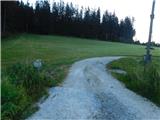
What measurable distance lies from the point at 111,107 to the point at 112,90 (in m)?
3.50

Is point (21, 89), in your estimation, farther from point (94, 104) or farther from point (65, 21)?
point (65, 21)

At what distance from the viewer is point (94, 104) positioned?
43.0 feet

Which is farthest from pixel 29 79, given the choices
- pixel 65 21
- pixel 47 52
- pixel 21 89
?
pixel 65 21

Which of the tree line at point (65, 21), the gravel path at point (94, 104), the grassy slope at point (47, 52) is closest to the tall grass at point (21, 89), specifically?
the gravel path at point (94, 104)

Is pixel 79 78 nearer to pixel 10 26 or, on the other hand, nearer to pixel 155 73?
pixel 155 73

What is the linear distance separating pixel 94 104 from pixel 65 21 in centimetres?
7199

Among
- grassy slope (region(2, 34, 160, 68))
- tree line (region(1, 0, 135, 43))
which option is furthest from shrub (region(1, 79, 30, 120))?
tree line (region(1, 0, 135, 43))

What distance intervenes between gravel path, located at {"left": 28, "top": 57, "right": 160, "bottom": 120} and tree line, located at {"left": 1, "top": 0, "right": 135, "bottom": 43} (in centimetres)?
5308

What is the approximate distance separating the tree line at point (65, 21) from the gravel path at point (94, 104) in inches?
2090

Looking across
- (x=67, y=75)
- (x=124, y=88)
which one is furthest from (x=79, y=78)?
(x=124, y=88)

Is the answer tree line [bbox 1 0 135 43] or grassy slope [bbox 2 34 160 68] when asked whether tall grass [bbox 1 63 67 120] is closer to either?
grassy slope [bbox 2 34 160 68]

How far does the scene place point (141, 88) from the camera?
16.6 m

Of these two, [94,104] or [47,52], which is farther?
[47,52]

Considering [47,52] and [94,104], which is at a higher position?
[94,104]
